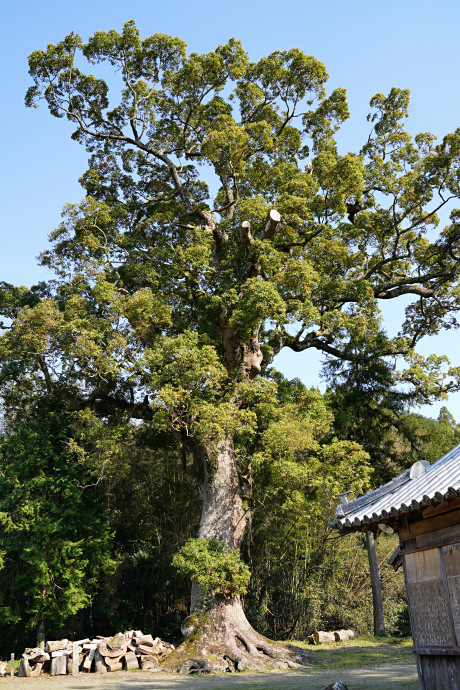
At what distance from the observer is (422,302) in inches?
741

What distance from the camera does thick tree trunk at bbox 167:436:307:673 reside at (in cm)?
1263

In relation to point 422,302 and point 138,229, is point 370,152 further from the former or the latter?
point 138,229

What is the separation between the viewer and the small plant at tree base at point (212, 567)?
43.0 feet

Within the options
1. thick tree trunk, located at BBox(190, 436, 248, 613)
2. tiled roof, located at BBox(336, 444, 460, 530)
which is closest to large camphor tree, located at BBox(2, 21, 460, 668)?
thick tree trunk, located at BBox(190, 436, 248, 613)

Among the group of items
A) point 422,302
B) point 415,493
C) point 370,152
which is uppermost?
point 370,152

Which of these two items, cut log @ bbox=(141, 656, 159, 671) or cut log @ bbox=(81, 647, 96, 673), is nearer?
cut log @ bbox=(141, 656, 159, 671)

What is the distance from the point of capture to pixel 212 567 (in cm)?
1316

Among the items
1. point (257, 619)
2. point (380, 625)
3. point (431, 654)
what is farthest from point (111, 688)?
point (380, 625)

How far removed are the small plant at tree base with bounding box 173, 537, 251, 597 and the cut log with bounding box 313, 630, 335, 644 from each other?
422 cm

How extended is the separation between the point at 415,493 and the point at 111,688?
7067mm

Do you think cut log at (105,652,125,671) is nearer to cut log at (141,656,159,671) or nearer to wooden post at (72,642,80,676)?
cut log at (141,656,159,671)

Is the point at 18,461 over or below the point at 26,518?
over

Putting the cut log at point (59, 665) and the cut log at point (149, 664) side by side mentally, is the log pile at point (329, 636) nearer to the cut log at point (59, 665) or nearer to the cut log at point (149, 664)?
the cut log at point (149, 664)

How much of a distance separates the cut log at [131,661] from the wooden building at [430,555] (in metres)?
8.47
